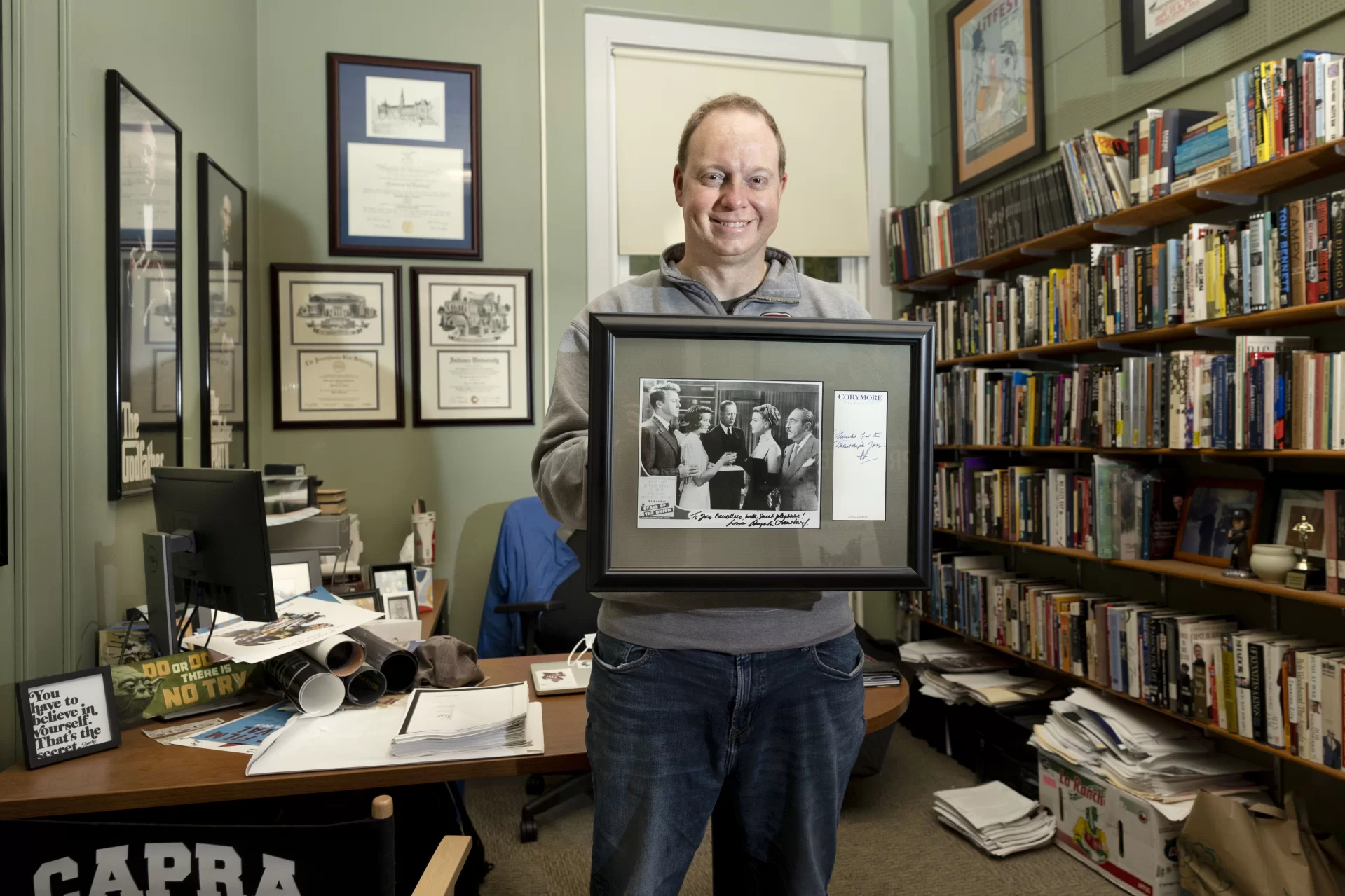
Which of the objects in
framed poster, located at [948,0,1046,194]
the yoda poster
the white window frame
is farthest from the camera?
the white window frame

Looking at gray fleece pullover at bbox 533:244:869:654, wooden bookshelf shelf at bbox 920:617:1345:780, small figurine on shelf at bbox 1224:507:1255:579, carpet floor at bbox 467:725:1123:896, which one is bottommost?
carpet floor at bbox 467:725:1123:896

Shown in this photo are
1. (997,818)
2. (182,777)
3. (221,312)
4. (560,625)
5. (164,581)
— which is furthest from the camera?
(560,625)

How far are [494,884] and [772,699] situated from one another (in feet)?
5.33

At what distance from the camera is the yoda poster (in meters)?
1.49

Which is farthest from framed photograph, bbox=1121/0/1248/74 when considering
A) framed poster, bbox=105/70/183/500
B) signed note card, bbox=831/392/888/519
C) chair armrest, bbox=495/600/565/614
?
framed poster, bbox=105/70/183/500

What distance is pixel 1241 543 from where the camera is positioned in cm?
223

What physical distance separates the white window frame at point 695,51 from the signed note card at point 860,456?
97.4 inches

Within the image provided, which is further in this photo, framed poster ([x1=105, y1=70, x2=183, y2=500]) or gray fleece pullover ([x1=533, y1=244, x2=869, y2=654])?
framed poster ([x1=105, y1=70, x2=183, y2=500])

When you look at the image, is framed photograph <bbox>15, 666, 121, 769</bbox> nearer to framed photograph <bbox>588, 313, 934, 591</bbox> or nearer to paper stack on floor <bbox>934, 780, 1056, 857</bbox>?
framed photograph <bbox>588, 313, 934, 591</bbox>

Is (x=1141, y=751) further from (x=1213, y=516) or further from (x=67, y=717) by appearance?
(x=67, y=717)

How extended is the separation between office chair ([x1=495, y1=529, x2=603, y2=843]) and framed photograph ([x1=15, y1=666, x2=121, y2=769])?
4.51 feet

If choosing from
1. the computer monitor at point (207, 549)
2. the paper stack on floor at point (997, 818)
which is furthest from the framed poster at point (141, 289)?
the paper stack on floor at point (997, 818)

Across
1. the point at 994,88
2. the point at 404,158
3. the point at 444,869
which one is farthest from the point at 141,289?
the point at 994,88

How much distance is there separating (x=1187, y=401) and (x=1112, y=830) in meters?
1.16
